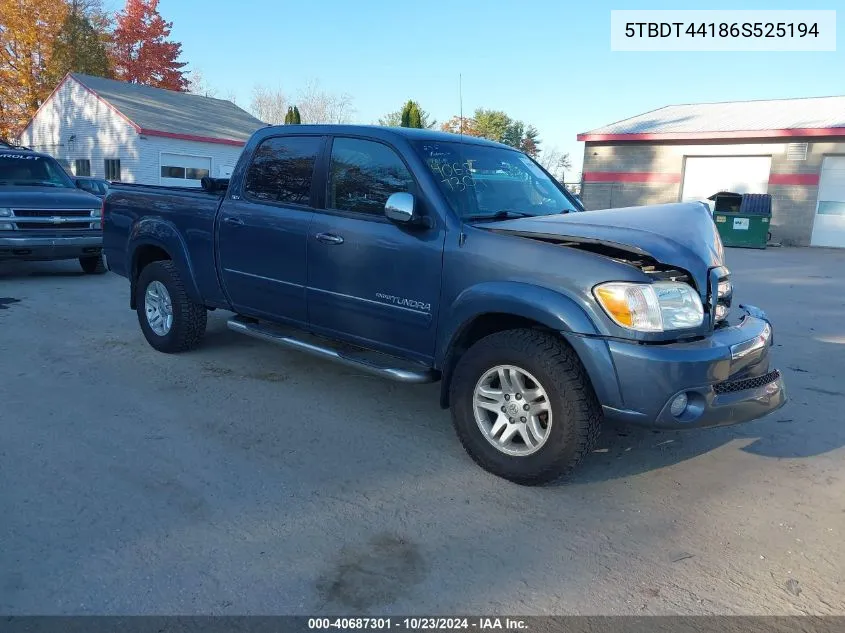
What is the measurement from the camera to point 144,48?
4253 cm

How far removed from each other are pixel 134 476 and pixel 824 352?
625 centimetres

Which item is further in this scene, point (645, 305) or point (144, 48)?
point (144, 48)

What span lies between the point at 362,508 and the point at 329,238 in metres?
1.85

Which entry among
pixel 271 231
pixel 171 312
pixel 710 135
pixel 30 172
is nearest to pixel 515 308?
pixel 271 231

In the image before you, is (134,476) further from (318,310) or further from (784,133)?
(784,133)

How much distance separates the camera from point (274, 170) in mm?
4867

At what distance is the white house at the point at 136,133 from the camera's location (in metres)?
26.0

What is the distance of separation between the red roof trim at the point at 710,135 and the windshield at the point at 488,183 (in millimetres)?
18251

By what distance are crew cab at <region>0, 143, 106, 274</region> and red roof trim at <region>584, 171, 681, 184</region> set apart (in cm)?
1847

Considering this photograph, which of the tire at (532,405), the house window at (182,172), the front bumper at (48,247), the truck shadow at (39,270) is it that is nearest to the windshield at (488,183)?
the tire at (532,405)

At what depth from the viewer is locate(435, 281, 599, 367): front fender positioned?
3196mm

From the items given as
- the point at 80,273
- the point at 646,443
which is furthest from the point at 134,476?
the point at 80,273

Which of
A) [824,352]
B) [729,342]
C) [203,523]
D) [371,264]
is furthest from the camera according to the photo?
[824,352]

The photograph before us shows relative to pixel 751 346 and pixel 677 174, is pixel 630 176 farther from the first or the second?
pixel 751 346
